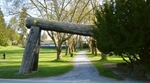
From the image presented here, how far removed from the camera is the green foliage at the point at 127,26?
500 inches

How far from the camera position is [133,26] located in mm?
12961

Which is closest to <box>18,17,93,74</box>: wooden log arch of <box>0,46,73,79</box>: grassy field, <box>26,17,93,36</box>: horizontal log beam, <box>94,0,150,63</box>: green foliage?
<box>26,17,93,36</box>: horizontal log beam

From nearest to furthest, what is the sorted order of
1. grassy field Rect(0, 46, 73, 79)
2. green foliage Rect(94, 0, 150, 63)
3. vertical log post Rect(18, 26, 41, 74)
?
green foliage Rect(94, 0, 150, 63) < grassy field Rect(0, 46, 73, 79) < vertical log post Rect(18, 26, 41, 74)

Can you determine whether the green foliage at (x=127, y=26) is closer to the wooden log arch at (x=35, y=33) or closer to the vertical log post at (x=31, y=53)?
the wooden log arch at (x=35, y=33)

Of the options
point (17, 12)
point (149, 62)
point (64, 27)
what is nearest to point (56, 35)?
point (17, 12)

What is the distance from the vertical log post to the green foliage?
15.9 feet

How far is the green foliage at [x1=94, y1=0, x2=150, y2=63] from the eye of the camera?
500 inches

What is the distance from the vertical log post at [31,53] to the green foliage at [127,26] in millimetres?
4837

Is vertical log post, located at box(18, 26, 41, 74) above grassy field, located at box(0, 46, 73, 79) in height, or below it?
above

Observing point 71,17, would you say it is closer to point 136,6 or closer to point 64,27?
point 64,27

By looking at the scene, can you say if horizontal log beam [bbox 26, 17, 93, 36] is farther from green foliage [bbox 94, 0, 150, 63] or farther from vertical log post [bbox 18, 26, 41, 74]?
green foliage [bbox 94, 0, 150, 63]

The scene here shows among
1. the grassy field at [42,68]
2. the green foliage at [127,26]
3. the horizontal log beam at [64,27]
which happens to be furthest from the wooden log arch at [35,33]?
the green foliage at [127,26]

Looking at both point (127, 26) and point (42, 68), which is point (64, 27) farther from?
point (127, 26)

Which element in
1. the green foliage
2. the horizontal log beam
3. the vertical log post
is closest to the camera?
the green foliage
